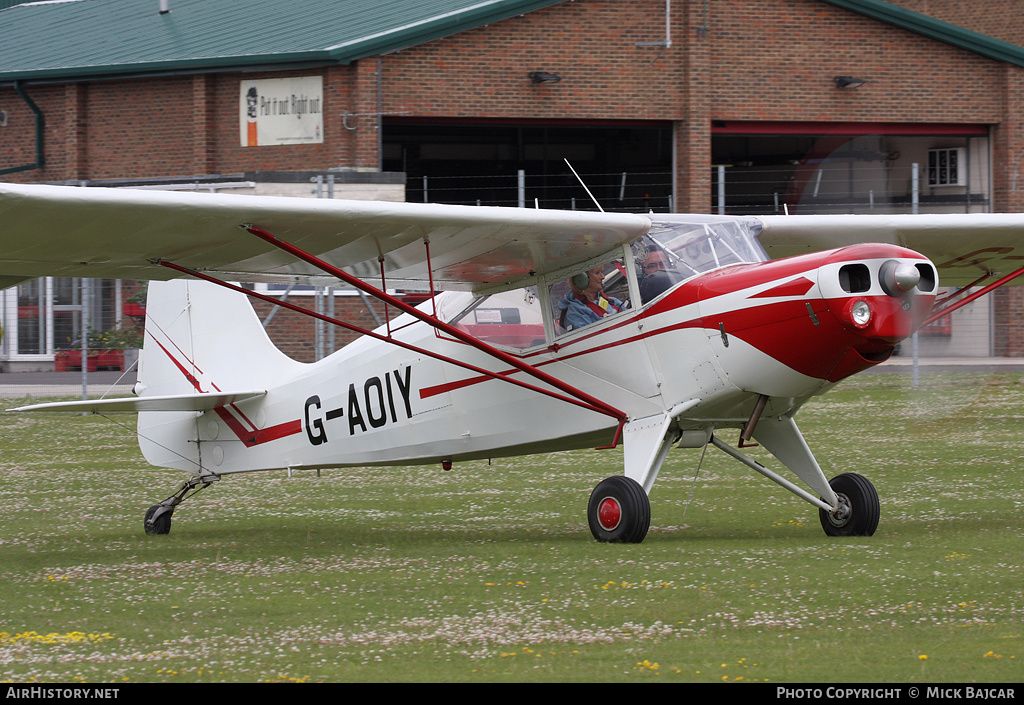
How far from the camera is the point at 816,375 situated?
26.5 ft

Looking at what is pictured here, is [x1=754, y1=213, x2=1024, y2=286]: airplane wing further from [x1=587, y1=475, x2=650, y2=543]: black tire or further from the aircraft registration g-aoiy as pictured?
[x1=587, y1=475, x2=650, y2=543]: black tire

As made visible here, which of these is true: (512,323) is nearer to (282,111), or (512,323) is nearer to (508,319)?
(508,319)

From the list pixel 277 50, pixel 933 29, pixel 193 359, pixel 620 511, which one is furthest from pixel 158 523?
pixel 933 29

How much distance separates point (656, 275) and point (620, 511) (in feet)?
5.92

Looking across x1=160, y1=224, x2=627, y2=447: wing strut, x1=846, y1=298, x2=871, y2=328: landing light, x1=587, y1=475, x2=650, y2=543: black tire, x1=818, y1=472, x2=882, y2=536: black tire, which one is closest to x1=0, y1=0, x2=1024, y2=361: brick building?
x1=160, y1=224, x2=627, y2=447: wing strut

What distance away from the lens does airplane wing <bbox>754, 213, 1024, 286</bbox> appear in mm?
10281

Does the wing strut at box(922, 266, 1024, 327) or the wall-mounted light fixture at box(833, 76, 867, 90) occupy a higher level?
the wall-mounted light fixture at box(833, 76, 867, 90)

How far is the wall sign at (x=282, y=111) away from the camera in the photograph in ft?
86.8

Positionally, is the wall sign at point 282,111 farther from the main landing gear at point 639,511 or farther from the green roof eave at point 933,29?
the main landing gear at point 639,511

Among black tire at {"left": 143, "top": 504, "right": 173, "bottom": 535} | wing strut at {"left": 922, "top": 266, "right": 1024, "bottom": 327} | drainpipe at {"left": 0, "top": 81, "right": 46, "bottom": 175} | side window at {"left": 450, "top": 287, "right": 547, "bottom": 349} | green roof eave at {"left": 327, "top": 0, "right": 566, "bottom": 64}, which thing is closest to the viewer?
wing strut at {"left": 922, "top": 266, "right": 1024, "bottom": 327}

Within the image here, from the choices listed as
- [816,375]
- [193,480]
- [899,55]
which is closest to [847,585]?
[816,375]

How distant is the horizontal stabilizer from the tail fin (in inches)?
9.1

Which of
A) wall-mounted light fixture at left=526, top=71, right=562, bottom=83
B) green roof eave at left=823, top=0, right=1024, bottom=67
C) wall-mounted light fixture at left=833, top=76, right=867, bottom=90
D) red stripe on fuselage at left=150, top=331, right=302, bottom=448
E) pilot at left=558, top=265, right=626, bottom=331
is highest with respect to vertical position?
green roof eave at left=823, top=0, right=1024, bottom=67

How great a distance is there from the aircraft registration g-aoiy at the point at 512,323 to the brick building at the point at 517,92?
1317cm
